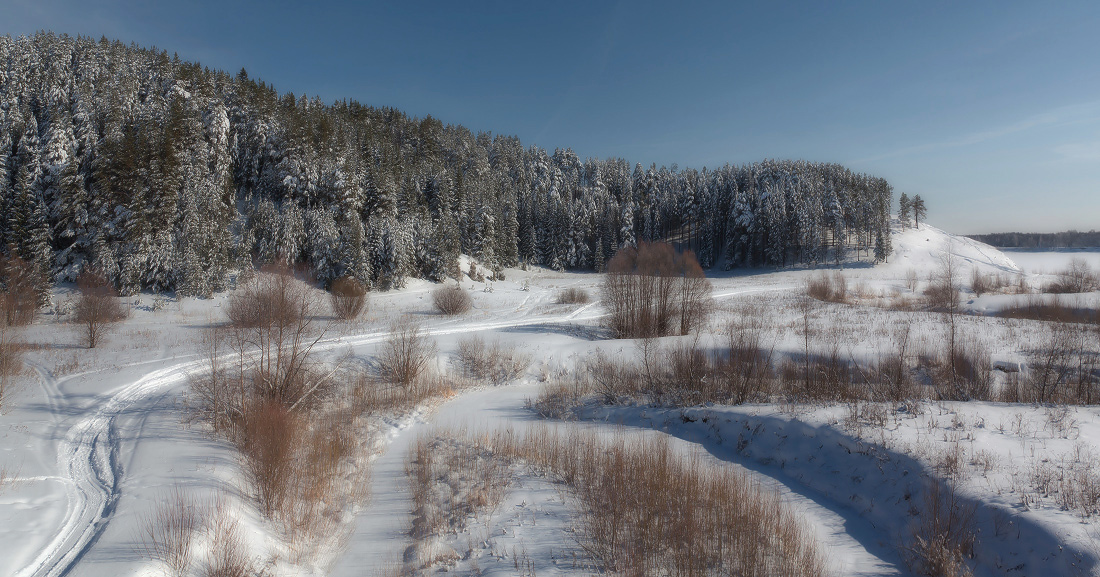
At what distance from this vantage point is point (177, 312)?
33219 mm

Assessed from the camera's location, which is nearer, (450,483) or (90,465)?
(90,465)

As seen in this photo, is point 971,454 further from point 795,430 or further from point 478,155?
point 478,155

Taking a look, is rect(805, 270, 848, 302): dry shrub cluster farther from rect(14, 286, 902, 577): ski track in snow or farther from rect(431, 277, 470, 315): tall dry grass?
rect(14, 286, 902, 577): ski track in snow

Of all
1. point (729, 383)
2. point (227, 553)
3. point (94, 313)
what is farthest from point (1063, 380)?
point (94, 313)

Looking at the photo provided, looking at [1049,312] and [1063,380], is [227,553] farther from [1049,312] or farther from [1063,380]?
[1049,312]

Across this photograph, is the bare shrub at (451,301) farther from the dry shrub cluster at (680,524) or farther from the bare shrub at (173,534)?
the bare shrub at (173,534)

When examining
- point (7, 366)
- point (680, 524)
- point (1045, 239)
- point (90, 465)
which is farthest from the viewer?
point (1045, 239)

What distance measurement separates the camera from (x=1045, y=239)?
142 metres

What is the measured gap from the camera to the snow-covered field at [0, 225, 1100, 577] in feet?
19.1

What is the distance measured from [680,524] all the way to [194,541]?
6.39 m

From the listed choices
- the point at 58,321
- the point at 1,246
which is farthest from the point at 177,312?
the point at 1,246

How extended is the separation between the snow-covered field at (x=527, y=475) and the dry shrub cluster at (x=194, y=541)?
134 mm

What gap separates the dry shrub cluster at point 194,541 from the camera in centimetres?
530

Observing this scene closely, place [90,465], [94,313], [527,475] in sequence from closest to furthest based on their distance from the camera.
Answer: [90,465], [527,475], [94,313]
